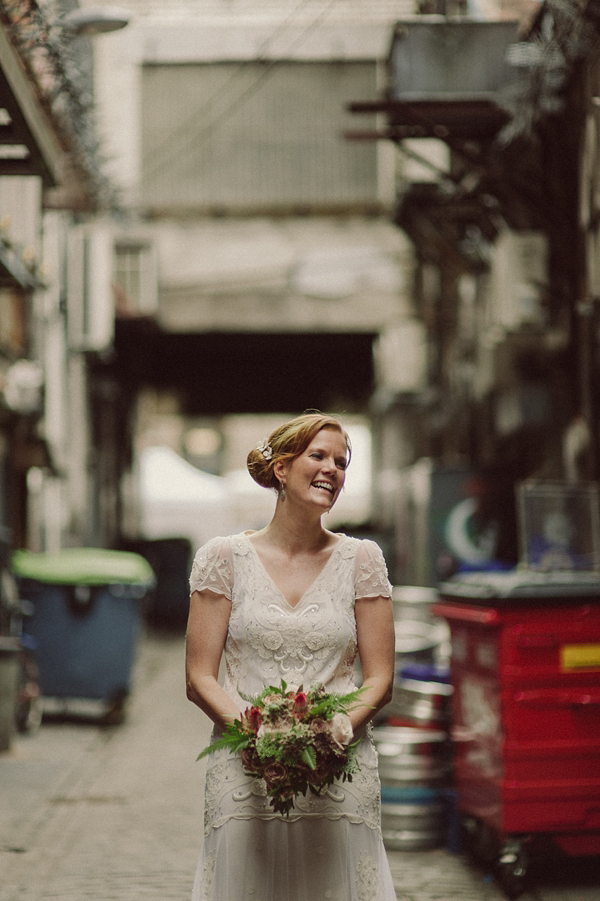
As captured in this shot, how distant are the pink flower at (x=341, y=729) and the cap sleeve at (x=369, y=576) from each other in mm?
465

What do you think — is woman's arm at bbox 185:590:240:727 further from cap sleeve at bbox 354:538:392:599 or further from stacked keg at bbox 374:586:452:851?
stacked keg at bbox 374:586:452:851

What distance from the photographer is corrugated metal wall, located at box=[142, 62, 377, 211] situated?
21656mm

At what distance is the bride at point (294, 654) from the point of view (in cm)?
334

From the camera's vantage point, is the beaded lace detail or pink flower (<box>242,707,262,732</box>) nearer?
pink flower (<box>242,707,262,732</box>)

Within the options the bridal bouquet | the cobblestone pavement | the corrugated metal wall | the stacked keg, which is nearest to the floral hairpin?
the bridal bouquet

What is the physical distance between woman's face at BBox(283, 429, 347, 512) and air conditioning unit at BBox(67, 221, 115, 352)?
13.7m

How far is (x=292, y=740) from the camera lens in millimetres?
3021

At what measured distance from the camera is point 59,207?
1558 cm

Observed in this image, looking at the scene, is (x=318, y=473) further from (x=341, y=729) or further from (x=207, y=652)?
(x=341, y=729)

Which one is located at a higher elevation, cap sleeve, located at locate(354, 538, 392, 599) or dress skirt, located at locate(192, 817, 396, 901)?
cap sleeve, located at locate(354, 538, 392, 599)

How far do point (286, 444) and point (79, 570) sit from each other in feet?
26.9

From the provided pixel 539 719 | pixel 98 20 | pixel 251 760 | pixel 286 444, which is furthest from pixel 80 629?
pixel 251 760

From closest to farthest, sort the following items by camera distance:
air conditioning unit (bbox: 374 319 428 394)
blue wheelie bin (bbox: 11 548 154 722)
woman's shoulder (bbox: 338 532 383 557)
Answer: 1. woman's shoulder (bbox: 338 532 383 557)
2. blue wheelie bin (bbox: 11 548 154 722)
3. air conditioning unit (bbox: 374 319 428 394)

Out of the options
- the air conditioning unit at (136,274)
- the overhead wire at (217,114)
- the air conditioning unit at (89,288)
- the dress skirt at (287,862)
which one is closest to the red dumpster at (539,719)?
the dress skirt at (287,862)
